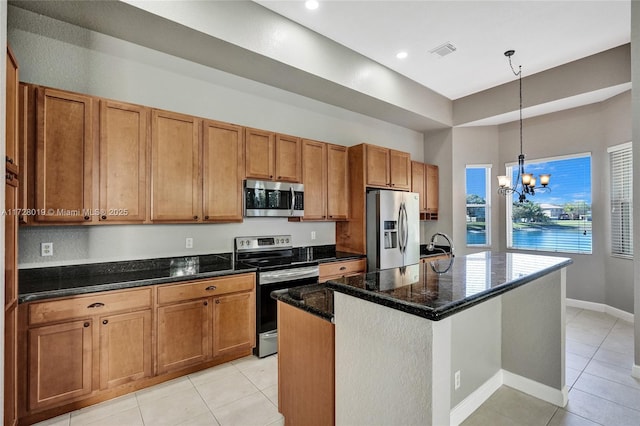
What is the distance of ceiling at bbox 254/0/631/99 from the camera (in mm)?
3068

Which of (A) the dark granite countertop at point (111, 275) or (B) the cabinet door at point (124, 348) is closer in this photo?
(A) the dark granite countertop at point (111, 275)

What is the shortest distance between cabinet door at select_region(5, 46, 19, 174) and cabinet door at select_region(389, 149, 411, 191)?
4070 mm

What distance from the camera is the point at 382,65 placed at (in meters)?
4.24

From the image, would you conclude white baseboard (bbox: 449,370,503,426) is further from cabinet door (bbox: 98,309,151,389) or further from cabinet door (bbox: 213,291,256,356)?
cabinet door (bbox: 98,309,151,389)

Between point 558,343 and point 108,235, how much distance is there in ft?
12.8

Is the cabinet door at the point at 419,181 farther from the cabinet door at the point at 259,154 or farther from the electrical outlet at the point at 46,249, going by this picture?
the electrical outlet at the point at 46,249

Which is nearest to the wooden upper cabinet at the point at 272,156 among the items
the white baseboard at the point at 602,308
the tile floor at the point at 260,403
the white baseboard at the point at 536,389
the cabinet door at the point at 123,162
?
the cabinet door at the point at 123,162

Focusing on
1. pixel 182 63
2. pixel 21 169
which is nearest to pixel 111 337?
pixel 21 169

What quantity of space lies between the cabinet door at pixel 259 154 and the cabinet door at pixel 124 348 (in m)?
1.74

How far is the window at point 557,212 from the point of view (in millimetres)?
4805

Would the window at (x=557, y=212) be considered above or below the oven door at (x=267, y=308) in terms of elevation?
above

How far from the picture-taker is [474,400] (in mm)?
2279

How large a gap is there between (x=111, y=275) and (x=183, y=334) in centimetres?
85

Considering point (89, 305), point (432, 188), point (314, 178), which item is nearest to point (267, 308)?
point (89, 305)
